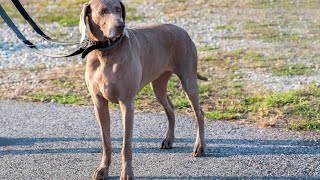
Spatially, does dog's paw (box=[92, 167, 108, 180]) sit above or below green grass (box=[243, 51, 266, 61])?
above

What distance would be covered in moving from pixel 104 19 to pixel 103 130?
1232mm

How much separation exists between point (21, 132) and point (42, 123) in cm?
44

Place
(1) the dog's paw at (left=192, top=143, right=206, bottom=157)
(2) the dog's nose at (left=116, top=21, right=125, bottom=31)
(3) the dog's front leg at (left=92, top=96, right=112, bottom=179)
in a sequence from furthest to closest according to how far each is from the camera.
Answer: (1) the dog's paw at (left=192, top=143, right=206, bottom=157)
(3) the dog's front leg at (left=92, top=96, right=112, bottom=179)
(2) the dog's nose at (left=116, top=21, right=125, bottom=31)

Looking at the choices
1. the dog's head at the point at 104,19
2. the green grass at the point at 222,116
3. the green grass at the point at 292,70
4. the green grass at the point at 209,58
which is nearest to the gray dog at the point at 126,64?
the dog's head at the point at 104,19

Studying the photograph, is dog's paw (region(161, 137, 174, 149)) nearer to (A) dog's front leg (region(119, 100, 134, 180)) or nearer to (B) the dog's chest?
(A) dog's front leg (region(119, 100, 134, 180))

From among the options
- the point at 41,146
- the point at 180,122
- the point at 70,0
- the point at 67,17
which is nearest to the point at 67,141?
the point at 41,146

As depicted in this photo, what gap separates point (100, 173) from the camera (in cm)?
652

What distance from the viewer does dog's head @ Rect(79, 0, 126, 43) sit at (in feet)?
19.0

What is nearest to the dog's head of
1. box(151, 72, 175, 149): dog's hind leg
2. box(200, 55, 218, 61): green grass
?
box(151, 72, 175, 149): dog's hind leg

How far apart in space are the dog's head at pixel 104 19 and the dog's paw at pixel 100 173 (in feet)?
4.32

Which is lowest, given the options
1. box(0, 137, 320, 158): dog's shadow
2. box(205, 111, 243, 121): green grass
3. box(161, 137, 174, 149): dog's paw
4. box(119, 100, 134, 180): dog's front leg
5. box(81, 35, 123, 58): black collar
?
box(205, 111, 243, 121): green grass

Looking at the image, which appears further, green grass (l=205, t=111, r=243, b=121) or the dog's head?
green grass (l=205, t=111, r=243, b=121)

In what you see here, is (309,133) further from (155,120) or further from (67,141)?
(67,141)

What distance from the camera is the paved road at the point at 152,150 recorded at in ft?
22.0
